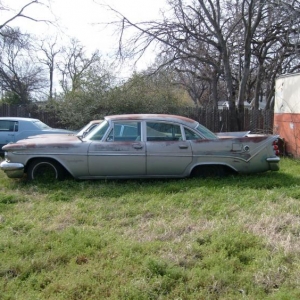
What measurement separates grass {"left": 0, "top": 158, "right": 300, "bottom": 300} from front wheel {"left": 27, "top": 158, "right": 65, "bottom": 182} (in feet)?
1.80

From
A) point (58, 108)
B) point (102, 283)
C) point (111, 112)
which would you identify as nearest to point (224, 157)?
point (102, 283)

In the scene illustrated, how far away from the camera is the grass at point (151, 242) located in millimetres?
2951

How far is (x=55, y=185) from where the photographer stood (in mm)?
6449

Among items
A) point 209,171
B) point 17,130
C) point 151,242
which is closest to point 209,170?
point 209,171

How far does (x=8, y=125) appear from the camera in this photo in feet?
34.5

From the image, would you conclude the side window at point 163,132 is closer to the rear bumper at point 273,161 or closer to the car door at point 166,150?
the car door at point 166,150

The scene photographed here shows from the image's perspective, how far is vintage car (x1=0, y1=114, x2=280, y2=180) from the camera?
6527mm

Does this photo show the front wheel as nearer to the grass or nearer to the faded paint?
the grass

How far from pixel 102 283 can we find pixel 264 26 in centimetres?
1604

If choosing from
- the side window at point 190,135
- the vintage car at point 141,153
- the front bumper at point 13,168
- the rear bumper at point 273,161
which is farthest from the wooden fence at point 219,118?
the side window at point 190,135

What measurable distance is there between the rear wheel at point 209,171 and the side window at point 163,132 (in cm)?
82

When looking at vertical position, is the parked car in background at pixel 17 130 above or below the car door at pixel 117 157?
above

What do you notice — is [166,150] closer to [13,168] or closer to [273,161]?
[273,161]

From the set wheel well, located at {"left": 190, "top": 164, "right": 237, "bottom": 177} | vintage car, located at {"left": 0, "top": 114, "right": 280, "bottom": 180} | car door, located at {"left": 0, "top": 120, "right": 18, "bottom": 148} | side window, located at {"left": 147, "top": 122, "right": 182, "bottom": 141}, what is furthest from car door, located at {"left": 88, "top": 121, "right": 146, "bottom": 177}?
car door, located at {"left": 0, "top": 120, "right": 18, "bottom": 148}
